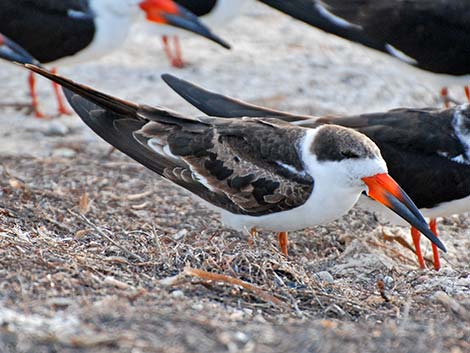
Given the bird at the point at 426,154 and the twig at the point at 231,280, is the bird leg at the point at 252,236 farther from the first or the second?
the twig at the point at 231,280

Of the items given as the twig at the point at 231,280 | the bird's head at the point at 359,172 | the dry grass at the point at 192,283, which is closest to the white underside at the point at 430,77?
the dry grass at the point at 192,283

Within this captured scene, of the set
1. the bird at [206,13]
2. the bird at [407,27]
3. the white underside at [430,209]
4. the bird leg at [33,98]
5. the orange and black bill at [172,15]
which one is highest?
the bird at [407,27]

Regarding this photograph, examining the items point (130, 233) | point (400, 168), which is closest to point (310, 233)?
point (400, 168)

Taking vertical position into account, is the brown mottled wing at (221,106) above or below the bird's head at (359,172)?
below

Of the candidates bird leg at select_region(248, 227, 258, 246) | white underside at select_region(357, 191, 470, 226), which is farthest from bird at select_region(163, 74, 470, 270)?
bird leg at select_region(248, 227, 258, 246)

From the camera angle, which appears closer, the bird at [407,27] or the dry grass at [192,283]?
the dry grass at [192,283]

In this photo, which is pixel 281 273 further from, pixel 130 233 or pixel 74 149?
pixel 74 149

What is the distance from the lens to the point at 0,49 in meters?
7.31

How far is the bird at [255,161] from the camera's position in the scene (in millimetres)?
4754

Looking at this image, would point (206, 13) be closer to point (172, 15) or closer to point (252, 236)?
Result: point (172, 15)

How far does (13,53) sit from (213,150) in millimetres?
2790

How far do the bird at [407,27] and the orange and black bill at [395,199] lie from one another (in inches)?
121

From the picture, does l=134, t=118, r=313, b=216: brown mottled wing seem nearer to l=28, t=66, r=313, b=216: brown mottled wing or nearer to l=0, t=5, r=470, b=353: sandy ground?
l=28, t=66, r=313, b=216: brown mottled wing

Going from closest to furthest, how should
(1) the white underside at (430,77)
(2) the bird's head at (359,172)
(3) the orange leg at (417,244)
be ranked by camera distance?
(2) the bird's head at (359,172) → (3) the orange leg at (417,244) → (1) the white underside at (430,77)
